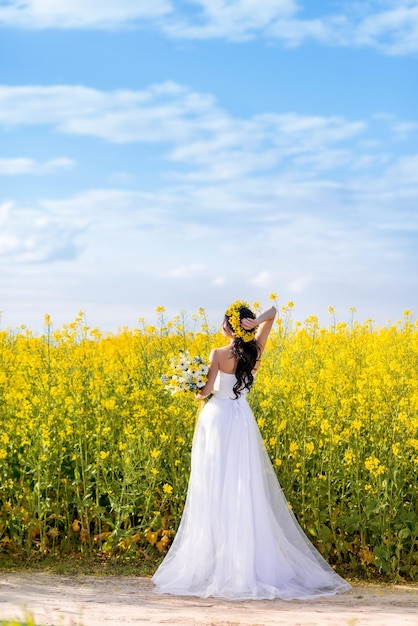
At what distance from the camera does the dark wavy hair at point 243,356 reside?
577cm

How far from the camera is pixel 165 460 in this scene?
6.64 metres

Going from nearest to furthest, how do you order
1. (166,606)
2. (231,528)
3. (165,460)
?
(166,606) → (231,528) → (165,460)

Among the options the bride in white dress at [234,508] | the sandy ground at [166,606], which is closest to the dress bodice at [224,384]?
the bride in white dress at [234,508]

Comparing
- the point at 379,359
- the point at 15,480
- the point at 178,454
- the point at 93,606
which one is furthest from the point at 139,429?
the point at 379,359

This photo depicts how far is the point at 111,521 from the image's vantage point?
648cm

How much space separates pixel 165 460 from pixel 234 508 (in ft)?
3.31

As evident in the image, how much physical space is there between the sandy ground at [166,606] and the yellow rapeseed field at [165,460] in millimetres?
435

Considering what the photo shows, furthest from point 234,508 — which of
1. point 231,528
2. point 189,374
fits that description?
point 189,374

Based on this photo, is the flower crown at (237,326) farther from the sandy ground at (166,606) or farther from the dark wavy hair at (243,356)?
the sandy ground at (166,606)

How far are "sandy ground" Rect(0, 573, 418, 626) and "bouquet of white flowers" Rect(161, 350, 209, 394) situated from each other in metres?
1.38

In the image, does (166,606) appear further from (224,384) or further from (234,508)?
(224,384)

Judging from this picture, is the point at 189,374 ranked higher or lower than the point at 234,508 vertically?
higher

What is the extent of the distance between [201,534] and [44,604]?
1116 millimetres

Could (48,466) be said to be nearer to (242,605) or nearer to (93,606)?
(93,606)
